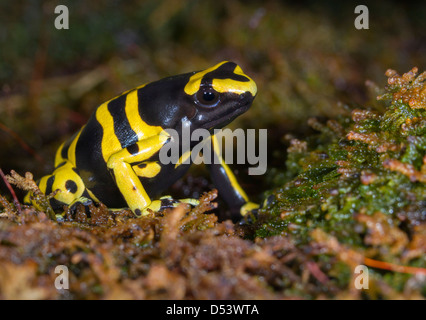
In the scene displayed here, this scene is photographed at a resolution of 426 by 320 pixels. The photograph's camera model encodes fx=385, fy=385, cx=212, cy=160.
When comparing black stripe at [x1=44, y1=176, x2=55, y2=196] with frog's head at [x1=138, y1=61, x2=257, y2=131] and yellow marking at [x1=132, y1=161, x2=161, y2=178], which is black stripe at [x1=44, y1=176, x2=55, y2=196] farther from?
frog's head at [x1=138, y1=61, x2=257, y2=131]

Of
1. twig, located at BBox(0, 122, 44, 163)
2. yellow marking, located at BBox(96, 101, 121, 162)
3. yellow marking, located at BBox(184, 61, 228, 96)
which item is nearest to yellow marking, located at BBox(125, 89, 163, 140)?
yellow marking, located at BBox(96, 101, 121, 162)

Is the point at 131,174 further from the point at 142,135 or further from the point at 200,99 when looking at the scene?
the point at 200,99

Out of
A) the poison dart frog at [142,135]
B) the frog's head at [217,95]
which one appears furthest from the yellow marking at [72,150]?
the frog's head at [217,95]

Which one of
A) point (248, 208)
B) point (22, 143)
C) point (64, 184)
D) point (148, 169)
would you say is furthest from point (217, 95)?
point (22, 143)

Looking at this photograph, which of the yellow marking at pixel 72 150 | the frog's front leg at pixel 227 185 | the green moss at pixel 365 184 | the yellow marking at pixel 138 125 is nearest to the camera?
the green moss at pixel 365 184

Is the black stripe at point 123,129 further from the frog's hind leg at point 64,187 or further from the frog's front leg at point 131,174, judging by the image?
the frog's hind leg at point 64,187

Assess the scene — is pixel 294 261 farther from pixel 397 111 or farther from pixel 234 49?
pixel 234 49
